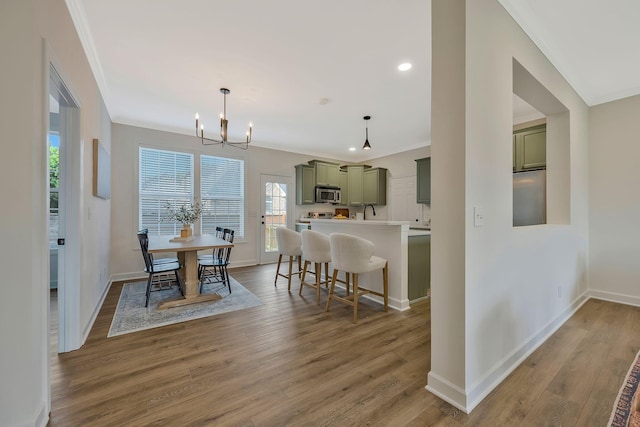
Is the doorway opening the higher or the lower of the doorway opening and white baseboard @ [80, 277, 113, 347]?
the higher

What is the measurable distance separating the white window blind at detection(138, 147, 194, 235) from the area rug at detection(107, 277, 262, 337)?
123cm

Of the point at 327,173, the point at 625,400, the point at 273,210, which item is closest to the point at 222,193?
the point at 273,210

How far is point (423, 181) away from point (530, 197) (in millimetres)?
1969

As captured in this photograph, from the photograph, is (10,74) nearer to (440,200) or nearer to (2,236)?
(2,236)

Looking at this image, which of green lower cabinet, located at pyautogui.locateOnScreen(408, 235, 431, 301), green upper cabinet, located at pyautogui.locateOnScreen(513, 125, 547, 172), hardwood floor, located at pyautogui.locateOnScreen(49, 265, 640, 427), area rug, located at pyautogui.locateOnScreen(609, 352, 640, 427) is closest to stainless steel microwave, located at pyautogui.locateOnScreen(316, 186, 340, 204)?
green lower cabinet, located at pyautogui.locateOnScreen(408, 235, 431, 301)

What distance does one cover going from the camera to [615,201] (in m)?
3.30

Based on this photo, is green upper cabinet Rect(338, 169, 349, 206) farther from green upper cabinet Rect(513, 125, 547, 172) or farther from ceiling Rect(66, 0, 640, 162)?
green upper cabinet Rect(513, 125, 547, 172)

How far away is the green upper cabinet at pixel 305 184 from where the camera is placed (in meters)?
6.14

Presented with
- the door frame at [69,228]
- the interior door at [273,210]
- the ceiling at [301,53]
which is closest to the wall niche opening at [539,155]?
the ceiling at [301,53]

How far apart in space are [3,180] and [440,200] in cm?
229

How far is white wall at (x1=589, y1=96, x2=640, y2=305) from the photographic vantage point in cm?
320

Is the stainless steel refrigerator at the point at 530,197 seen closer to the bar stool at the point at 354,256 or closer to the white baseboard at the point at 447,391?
the bar stool at the point at 354,256

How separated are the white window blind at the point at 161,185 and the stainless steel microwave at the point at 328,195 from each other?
9.05ft

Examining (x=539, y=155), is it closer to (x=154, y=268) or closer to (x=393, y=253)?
(x=393, y=253)
